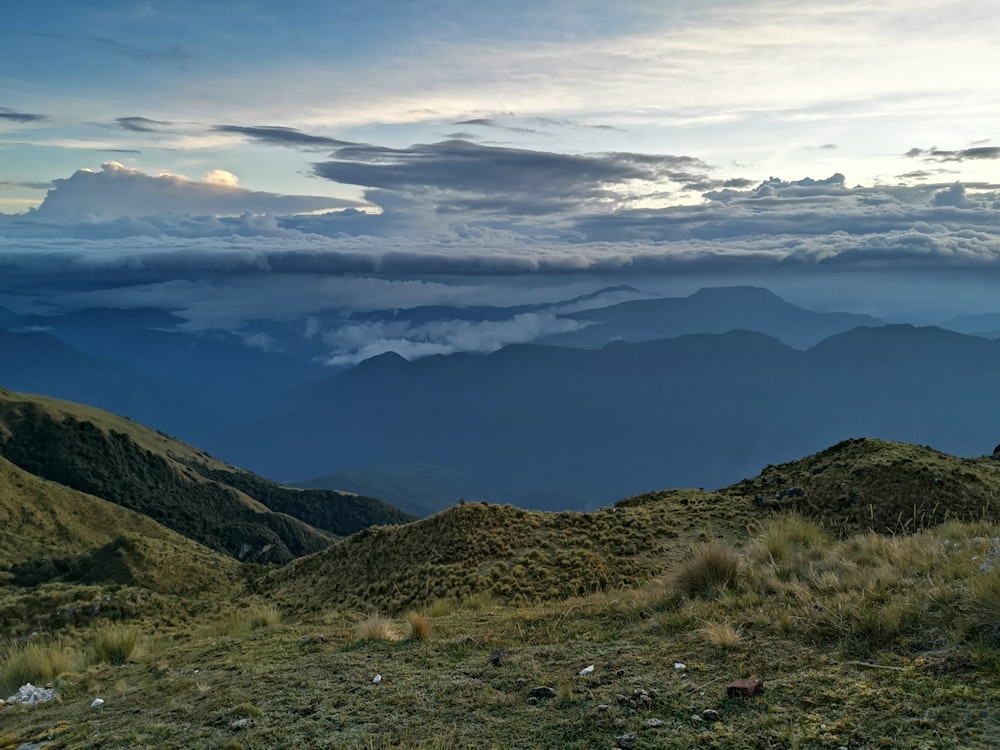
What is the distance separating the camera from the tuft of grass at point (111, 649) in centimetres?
1239

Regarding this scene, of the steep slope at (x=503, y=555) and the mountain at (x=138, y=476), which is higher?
the steep slope at (x=503, y=555)

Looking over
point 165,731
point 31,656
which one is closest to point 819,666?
point 165,731

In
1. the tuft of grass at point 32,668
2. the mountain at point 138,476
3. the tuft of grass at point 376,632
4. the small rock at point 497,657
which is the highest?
the small rock at point 497,657

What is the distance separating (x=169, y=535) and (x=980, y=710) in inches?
3585

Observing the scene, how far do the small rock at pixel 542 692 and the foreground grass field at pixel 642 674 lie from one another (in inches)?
1.1

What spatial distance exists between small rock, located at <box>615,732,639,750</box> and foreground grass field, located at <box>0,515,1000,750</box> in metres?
0.01

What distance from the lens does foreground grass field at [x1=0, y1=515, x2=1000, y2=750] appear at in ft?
19.1

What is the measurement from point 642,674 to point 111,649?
33.2 ft

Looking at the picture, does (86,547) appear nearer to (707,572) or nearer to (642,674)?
(707,572)

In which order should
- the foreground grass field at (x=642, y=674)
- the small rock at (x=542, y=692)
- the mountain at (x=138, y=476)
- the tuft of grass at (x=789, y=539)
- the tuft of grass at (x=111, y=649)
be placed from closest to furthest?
the foreground grass field at (x=642, y=674) → the small rock at (x=542, y=692) → the tuft of grass at (x=789, y=539) → the tuft of grass at (x=111, y=649) → the mountain at (x=138, y=476)

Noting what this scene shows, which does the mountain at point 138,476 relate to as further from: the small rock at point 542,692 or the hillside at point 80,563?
the small rock at point 542,692

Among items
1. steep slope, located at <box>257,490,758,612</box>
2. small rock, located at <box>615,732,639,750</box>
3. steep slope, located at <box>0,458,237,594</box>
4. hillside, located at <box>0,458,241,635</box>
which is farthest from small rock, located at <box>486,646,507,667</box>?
steep slope, located at <box>0,458,237,594</box>

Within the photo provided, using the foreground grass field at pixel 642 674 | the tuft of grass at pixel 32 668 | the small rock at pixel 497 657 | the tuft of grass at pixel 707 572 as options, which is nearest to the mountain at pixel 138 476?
the tuft of grass at pixel 32 668

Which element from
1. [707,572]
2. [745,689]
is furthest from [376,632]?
[745,689]
